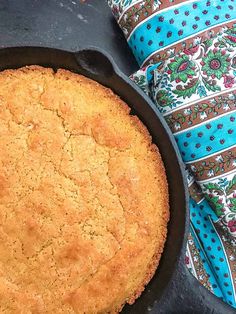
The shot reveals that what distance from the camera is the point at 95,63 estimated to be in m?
1.27

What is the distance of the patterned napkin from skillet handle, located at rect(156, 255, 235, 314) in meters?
0.27

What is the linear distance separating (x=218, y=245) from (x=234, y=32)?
0.55m

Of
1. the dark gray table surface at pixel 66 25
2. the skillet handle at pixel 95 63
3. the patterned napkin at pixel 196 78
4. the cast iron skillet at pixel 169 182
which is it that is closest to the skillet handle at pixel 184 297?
the cast iron skillet at pixel 169 182

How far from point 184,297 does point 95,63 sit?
0.52 metres

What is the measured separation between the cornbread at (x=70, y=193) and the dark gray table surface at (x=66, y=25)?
1.16 ft

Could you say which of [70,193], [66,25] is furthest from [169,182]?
[66,25]

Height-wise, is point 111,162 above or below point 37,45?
below

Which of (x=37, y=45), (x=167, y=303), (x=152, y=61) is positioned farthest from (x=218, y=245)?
(x=37, y=45)

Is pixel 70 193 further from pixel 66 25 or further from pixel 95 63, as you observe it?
pixel 66 25

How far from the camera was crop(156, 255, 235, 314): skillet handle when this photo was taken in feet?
4.32

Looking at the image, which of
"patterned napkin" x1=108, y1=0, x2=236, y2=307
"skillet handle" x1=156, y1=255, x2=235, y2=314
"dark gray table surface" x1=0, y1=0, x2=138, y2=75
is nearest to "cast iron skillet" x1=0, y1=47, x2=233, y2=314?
"skillet handle" x1=156, y1=255, x2=235, y2=314

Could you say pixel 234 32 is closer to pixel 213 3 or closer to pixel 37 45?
pixel 213 3

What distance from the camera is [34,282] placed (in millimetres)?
1271

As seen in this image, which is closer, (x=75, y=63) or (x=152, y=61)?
(x=75, y=63)
